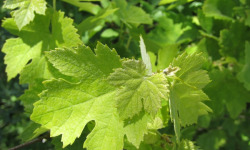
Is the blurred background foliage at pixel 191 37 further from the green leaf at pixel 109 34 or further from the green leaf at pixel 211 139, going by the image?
the green leaf at pixel 211 139

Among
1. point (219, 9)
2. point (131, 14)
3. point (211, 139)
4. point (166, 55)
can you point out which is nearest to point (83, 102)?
point (166, 55)

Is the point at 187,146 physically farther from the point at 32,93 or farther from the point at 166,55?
the point at 32,93

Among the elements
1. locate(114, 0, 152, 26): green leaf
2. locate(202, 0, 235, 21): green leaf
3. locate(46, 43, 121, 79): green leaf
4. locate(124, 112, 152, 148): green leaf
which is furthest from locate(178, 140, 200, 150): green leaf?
locate(202, 0, 235, 21): green leaf

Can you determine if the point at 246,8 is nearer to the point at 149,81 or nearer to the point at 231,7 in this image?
the point at 231,7

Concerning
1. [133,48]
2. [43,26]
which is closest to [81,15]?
[133,48]

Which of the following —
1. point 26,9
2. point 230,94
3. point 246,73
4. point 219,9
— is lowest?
point 230,94

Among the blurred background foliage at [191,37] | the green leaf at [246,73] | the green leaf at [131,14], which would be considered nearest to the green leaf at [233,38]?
the blurred background foliage at [191,37]

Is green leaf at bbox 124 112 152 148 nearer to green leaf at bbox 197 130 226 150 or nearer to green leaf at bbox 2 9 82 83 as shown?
green leaf at bbox 2 9 82 83
